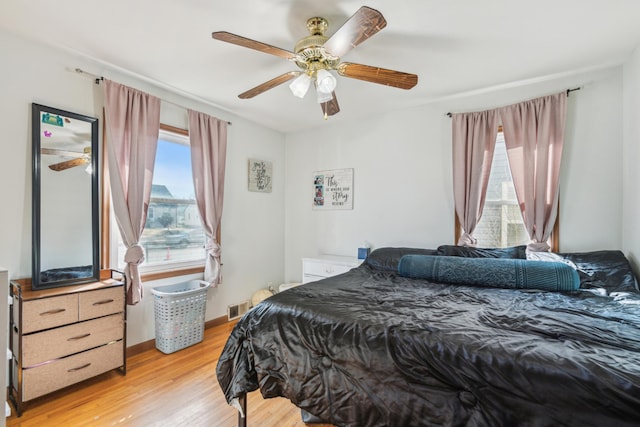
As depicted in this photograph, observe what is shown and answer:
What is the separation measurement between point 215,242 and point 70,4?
216 cm

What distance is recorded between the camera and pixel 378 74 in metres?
1.85

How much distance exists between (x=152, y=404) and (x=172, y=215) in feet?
5.62

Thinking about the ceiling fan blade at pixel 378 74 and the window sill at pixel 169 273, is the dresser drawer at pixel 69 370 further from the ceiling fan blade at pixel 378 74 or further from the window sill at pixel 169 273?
the ceiling fan blade at pixel 378 74

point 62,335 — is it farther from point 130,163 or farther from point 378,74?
point 378,74

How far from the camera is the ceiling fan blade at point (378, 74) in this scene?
181 centimetres

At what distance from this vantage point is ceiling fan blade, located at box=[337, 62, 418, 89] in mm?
1813

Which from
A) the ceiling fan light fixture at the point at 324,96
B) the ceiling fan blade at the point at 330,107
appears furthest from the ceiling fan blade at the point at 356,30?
the ceiling fan blade at the point at 330,107

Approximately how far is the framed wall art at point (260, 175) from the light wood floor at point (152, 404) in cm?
215

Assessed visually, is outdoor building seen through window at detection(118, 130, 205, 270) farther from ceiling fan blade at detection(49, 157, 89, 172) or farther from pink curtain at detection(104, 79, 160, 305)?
ceiling fan blade at detection(49, 157, 89, 172)

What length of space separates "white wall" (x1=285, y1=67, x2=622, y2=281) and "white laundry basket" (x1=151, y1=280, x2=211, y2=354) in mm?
1607

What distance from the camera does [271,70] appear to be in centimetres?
239

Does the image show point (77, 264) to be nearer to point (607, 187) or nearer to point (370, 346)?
point (370, 346)

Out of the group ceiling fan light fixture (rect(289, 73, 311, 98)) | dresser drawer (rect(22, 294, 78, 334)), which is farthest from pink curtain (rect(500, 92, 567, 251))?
dresser drawer (rect(22, 294, 78, 334))

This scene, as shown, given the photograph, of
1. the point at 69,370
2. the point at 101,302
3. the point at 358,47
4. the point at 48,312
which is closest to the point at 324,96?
the point at 358,47
